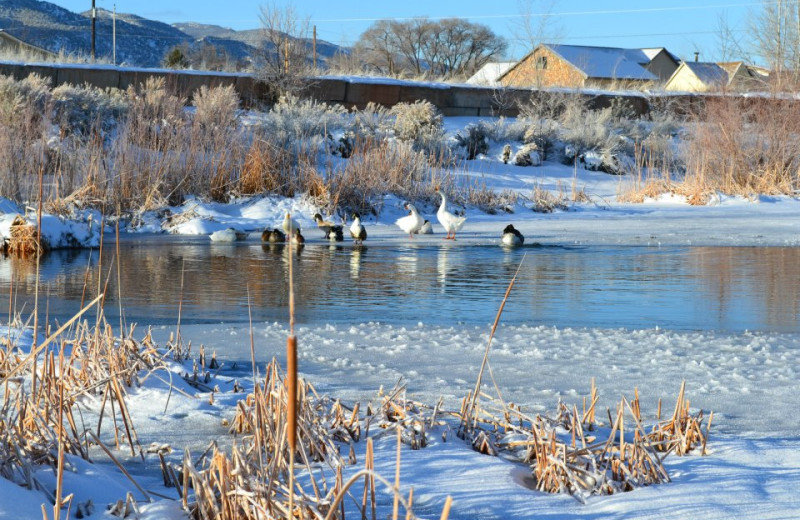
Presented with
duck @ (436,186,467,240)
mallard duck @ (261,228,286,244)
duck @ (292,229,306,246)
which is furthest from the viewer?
mallard duck @ (261,228,286,244)

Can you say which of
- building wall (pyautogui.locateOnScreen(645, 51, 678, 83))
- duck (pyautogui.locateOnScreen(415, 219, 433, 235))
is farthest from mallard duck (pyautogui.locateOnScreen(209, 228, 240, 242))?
building wall (pyautogui.locateOnScreen(645, 51, 678, 83))

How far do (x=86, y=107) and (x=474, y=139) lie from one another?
9090mm

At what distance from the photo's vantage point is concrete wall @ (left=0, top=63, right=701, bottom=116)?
78.9 feet

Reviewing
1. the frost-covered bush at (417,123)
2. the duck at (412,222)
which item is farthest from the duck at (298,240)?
the frost-covered bush at (417,123)

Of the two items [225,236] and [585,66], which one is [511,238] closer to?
[225,236]

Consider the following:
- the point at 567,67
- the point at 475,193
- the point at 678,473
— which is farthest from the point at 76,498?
the point at 567,67

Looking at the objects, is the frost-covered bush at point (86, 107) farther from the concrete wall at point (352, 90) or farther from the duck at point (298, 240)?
the duck at point (298, 240)

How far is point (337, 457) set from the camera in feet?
9.43

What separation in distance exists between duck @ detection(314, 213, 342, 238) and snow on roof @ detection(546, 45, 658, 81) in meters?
36.8

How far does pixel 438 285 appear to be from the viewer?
7.99 meters

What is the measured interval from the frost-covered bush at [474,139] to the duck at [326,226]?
882 centimetres

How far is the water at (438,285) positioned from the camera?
6320 mm

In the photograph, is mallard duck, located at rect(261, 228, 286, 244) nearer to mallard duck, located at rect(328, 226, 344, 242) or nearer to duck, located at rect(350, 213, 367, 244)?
mallard duck, located at rect(328, 226, 344, 242)

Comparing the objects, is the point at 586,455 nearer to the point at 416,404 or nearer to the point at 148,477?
the point at 416,404
